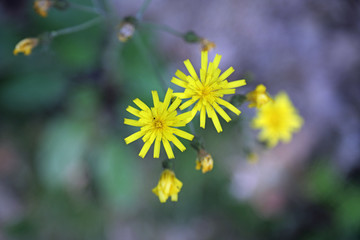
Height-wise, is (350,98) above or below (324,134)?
above

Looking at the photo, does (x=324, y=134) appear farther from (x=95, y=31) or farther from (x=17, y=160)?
(x=17, y=160)

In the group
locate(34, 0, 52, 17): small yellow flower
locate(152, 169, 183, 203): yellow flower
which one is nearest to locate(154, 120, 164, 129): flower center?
locate(152, 169, 183, 203): yellow flower

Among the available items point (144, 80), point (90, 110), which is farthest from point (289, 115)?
point (90, 110)

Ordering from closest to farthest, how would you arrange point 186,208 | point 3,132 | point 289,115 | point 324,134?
point 289,115
point 3,132
point 186,208
point 324,134

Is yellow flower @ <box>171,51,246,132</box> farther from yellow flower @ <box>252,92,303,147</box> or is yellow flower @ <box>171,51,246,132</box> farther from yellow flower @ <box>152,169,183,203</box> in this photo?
yellow flower @ <box>252,92,303,147</box>

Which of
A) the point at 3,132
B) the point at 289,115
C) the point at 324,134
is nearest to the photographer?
the point at 289,115

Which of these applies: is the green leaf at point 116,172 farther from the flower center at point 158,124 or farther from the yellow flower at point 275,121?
the flower center at point 158,124
